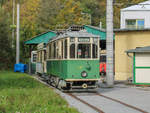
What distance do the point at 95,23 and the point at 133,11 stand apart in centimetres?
3930

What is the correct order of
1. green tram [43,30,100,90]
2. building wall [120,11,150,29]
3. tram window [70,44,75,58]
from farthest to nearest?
building wall [120,11,150,29], tram window [70,44,75,58], green tram [43,30,100,90]

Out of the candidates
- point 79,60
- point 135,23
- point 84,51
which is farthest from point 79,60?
point 135,23

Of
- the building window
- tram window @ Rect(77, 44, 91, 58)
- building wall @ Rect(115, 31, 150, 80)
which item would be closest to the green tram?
tram window @ Rect(77, 44, 91, 58)

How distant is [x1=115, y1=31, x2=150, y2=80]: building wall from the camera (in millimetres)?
28109

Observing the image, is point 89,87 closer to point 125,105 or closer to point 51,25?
point 125,105

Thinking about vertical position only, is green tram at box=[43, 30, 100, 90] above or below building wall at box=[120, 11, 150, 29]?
below

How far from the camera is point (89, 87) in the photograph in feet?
63.0

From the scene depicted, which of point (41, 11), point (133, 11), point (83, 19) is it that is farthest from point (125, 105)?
point (41, 11)

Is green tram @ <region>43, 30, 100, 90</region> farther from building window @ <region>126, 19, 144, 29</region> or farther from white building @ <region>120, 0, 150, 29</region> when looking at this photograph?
white building @ <region>120, 0, 150, 29</region>

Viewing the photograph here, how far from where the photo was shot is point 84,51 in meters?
19.0

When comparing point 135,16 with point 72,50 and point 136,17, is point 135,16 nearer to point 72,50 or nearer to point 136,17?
point 136,17

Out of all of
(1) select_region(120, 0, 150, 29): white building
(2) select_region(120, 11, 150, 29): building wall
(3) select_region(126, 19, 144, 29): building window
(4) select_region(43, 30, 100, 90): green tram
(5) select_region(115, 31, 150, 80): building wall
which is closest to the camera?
(4) select_region(43, 30, 100, 90): green tram

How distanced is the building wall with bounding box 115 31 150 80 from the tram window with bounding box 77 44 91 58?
32.3ft

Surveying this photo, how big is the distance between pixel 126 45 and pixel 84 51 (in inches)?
410
